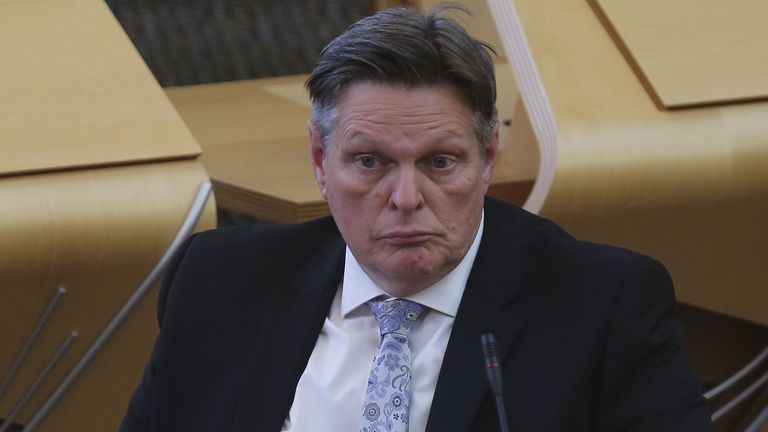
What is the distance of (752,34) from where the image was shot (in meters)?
2.29

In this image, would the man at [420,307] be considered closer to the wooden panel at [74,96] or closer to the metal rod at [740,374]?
the wooden panel at [74,96]

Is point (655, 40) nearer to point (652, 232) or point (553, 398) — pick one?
point (652, 232)

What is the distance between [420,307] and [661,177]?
2.20ft

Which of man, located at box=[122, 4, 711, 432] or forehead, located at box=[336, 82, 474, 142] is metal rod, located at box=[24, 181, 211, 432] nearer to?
man, located at box=[122, 4, 711, 432]

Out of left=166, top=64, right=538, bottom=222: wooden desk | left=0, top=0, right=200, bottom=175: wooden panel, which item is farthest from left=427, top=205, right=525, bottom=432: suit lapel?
left=166, top=64, right=538, bottom=222: wooden desk

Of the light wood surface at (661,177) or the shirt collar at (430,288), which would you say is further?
the light wood surface at (661,177)

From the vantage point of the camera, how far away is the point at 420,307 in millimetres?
1549

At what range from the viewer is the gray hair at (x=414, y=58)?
1468mm

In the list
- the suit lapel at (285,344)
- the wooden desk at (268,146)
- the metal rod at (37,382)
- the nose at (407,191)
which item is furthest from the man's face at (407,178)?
the wooden desk at (268,146)

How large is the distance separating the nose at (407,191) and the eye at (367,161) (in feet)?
0.11

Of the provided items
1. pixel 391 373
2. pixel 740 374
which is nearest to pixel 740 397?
pixel 740 374

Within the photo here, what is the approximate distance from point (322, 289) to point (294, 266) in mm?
55

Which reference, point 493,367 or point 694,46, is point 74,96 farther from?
point 493,367

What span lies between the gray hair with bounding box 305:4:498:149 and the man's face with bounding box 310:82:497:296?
0.01 metres
